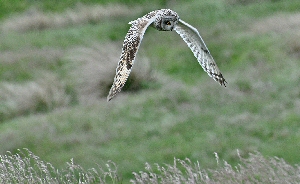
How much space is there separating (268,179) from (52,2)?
2104 centimetres

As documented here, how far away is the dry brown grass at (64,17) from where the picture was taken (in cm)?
2528

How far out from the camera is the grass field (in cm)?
1248

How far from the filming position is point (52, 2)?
91.0 ft

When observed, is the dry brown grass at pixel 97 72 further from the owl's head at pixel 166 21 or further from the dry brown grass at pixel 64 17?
the owl's head at pixel 166 21

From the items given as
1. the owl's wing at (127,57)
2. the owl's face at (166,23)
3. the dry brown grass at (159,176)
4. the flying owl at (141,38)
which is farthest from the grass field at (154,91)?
the owl's wing at (127,57)

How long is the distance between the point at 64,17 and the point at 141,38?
2073cm

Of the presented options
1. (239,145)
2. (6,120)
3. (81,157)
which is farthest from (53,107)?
(239,145)

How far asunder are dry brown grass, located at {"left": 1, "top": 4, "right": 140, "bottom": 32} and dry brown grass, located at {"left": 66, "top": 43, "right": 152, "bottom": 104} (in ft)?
21.7

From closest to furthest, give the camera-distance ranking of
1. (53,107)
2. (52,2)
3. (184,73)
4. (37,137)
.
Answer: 1. (37,137)
2. (53,107)
3. (184,73)
4. (52,2)

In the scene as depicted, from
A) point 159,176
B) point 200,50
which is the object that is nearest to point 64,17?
point 200,50

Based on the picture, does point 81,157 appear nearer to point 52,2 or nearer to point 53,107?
point 53,107

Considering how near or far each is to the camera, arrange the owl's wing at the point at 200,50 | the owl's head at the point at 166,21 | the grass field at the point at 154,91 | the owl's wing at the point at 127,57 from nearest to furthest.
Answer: the owl's wing at the point at 127,57 → the owl's head at the point at 166,21 → the owl's wing at the point at 200,50 → the grass field at the point at 154,91

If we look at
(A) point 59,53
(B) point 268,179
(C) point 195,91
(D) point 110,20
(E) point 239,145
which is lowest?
(B) point 268,179

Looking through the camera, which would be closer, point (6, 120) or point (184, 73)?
point (6, 120)
